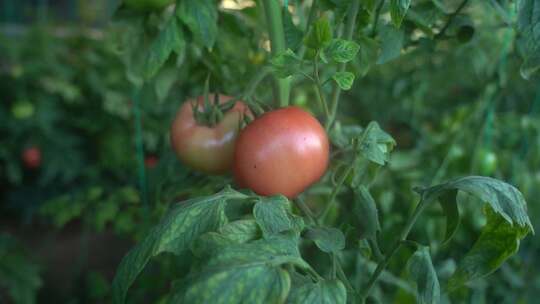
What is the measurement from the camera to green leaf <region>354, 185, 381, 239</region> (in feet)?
1.84

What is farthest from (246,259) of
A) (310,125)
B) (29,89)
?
(29,89)

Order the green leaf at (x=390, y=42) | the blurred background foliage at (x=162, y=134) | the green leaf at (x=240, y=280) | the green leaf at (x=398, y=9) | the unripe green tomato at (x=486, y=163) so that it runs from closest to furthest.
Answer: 1. the green leaf at (x=240, y=280)
2. the green leaf at (x=398, y=9)
3. the green leaf at (x=390, y=42)
4. the blurred background foliage at (x=162, y=134)
5. the unripe green tomato at (x=486, y=163)

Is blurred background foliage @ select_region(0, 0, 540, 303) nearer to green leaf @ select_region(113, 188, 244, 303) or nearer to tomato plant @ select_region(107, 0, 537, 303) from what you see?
tomato plant @ select_region(107, 0, 537, 303)

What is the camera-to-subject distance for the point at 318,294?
1.37 ft

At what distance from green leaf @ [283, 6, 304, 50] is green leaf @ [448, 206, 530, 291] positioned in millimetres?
272

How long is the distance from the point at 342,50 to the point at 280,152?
118mm

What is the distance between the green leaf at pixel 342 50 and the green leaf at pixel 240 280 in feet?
0.65

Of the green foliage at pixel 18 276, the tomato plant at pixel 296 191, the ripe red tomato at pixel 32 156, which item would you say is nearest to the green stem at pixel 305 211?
the tomato plant at pixel 296 191

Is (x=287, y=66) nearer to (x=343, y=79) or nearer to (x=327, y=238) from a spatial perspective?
(x=343, y=79)

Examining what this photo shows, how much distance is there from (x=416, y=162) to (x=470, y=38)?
25.8 inches

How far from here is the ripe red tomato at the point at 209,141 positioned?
2.01ft

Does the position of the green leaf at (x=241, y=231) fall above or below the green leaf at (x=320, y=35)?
below

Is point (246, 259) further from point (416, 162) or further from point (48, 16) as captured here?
point (48, 16)

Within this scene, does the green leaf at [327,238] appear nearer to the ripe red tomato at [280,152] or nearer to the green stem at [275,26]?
the ripe red tomato at [280,152]
